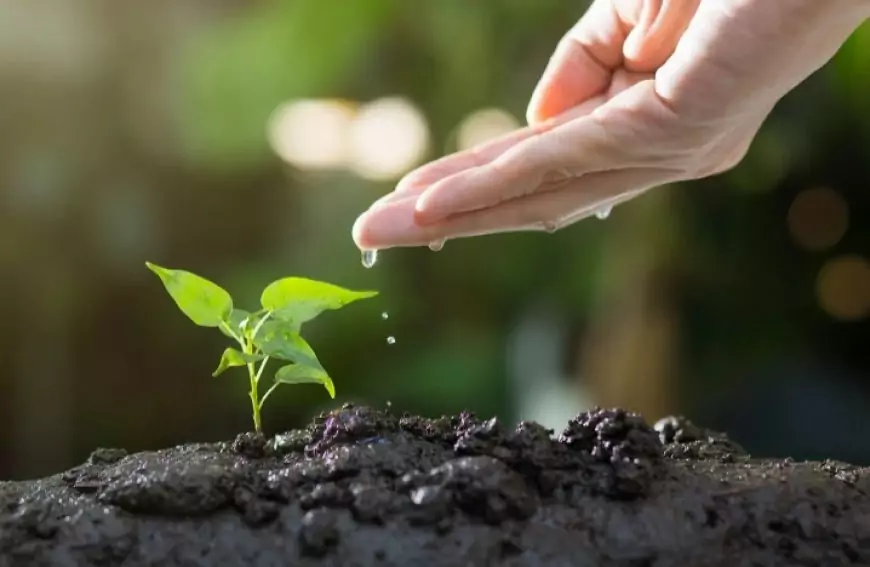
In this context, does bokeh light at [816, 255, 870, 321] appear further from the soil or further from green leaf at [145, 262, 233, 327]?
green leaf at [145, 262, 233, 327]

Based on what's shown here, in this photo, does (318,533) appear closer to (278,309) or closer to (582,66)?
(278,309)

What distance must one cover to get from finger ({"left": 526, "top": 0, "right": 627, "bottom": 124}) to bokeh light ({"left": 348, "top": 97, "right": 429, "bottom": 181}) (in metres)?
0.59

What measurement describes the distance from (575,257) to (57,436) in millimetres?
930

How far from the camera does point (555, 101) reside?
101 cm

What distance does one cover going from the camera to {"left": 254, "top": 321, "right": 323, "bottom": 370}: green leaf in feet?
2.29

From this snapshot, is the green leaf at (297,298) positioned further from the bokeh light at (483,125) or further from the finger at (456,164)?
the bokeh light at (483,125)

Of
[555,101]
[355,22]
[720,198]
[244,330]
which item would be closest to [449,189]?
[244,330]

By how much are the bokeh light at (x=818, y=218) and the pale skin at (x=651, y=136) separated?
82cm

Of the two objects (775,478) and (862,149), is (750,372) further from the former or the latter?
(775,478)

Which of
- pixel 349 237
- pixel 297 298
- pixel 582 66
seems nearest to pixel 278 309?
pixel 297 298

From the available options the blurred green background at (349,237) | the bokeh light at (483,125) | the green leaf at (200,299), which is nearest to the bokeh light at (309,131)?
the blurred green background at (349,237)

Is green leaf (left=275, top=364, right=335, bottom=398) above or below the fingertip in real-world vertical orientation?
below

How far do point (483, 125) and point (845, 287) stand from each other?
0.69m

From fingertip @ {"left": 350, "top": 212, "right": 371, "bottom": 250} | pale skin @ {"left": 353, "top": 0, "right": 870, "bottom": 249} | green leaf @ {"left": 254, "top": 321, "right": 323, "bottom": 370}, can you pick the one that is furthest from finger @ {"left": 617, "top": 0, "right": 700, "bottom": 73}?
green leaf @ {"left": 254, "top": 321, "right": 323, "bottom": 370}
